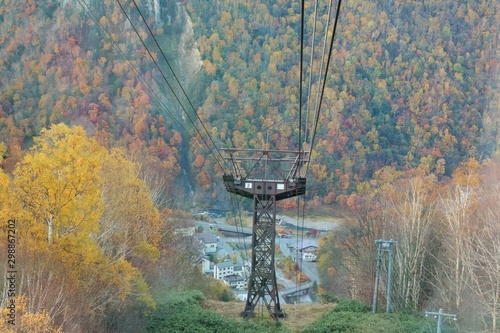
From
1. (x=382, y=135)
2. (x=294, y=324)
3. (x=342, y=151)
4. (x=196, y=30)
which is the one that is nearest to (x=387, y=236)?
(x=294, y=324)

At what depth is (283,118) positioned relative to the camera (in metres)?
69.5

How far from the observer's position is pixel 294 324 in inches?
798

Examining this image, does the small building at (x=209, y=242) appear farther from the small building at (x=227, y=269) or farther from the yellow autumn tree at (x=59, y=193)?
the yellow autumn tree at (x=59, y=193)

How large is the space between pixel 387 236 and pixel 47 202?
55.7 feet

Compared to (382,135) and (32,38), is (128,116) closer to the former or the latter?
(32,38)

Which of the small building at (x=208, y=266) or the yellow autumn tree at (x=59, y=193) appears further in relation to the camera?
the small building at (x=208, y=266)

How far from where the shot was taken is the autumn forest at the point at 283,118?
21.9 meters

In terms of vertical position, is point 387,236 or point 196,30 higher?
point 196,30

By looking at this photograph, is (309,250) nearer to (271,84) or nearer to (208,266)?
(208,266)

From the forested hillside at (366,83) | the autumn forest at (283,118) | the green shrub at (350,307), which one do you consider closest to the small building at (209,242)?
the autumn forest at (283,118)

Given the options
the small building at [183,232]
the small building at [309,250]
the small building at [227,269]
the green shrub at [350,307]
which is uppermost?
the small building at [309,250]

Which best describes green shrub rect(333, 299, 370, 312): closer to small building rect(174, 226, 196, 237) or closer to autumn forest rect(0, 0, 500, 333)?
autumn forest rect(0, 0, 500, 333)

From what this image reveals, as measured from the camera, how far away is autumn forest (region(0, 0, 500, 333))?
71.7 feet

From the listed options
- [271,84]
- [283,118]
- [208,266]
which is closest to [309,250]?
[208,266]
